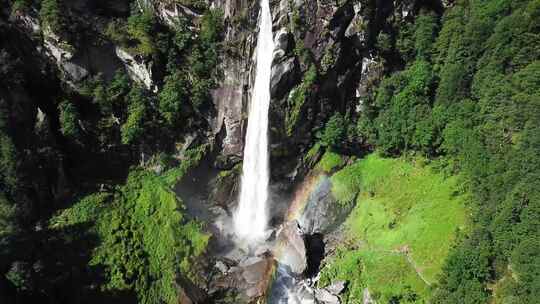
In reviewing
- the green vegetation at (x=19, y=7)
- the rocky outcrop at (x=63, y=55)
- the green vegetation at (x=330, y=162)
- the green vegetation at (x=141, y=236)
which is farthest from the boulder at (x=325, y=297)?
the green vegetation at (x=19, y=7)

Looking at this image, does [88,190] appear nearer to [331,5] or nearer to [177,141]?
[177,141]

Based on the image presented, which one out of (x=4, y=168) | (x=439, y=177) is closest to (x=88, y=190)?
(x=4, y=168)

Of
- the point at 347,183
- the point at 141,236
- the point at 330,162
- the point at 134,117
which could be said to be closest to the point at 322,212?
the point at 347,183

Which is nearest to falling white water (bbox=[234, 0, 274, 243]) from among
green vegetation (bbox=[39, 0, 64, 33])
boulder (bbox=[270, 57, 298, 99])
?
boulder (bbox=[270, 57, 298, 99])

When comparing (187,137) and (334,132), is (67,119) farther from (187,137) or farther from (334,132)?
(334,132)

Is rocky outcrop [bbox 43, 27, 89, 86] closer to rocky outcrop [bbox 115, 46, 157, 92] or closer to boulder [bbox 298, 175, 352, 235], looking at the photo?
rocky outcrop [bbox 115, 46, 157, 92]
